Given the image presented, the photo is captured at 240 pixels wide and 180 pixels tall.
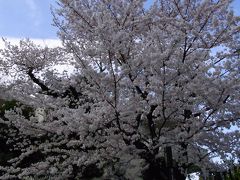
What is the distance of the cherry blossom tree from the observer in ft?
16.5

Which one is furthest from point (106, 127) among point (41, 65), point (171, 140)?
point (41, 65)

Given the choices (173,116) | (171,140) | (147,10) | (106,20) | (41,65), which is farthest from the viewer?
(41,65)

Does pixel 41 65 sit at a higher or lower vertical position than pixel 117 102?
higher

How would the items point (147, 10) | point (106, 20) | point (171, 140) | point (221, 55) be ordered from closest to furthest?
point (106, 20) < point (171, 140) < point (221, 55) < point (147, 10)

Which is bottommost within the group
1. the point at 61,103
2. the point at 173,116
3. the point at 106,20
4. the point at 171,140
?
the point at 171,140

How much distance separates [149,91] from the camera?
5.48m

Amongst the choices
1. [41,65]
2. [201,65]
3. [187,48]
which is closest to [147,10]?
[187,48]

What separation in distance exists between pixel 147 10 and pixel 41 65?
158 inches

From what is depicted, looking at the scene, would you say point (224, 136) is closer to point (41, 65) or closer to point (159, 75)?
point (159, 75)

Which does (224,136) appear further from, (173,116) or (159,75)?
(159,75)

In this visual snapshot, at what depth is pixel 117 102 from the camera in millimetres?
5141

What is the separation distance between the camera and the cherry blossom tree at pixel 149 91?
504cm

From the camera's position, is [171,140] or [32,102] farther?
[32,102]

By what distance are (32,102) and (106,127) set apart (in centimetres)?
251
